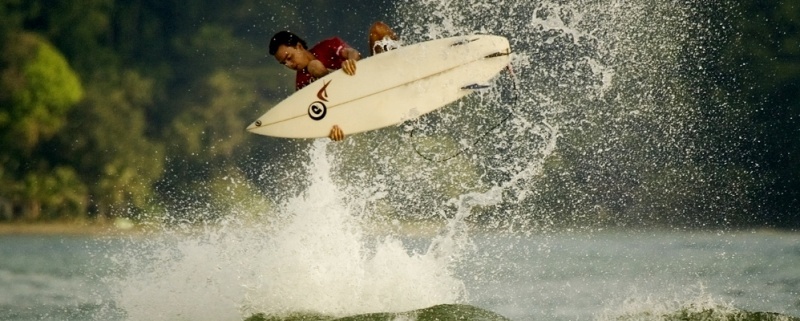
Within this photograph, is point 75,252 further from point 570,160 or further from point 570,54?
point 570,54

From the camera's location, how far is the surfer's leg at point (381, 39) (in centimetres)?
1088

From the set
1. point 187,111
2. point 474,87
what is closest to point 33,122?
point 187,111

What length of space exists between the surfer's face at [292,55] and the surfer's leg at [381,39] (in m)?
0.56

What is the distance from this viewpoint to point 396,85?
437 inches

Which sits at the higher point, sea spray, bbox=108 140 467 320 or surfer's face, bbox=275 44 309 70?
surfer's face, bbox=275 44 309 70

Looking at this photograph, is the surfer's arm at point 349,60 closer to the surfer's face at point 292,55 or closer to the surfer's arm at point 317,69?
the surfer's arm at point 317,69

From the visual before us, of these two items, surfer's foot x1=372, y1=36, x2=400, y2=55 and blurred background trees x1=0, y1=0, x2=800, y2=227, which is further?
blurred background trees x1=0, y1=0, x2=800, y2=227

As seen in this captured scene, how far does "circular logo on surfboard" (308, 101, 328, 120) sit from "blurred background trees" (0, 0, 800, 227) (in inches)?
823

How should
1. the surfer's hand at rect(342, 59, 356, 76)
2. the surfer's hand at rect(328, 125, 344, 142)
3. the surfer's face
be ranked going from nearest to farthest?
the surfer's face
the surfer's hand at rect(342, 59, 356, 76)
the surfer's hand at rect(328, 125, 344, 142)

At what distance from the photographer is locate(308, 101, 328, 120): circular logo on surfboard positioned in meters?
11.1

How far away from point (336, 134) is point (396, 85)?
656 mm

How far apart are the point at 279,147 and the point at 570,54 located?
7.93 m

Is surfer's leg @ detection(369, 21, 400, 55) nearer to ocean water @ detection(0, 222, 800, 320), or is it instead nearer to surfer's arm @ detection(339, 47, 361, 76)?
surfer's arm @ detection(339, 47, 361, 76)

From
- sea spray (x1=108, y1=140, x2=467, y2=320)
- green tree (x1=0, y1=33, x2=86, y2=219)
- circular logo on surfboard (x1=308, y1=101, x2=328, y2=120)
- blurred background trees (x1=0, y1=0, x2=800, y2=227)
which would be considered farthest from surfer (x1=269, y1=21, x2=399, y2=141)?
green tree (x1=0, y1=33, x2=86, y2=219)
